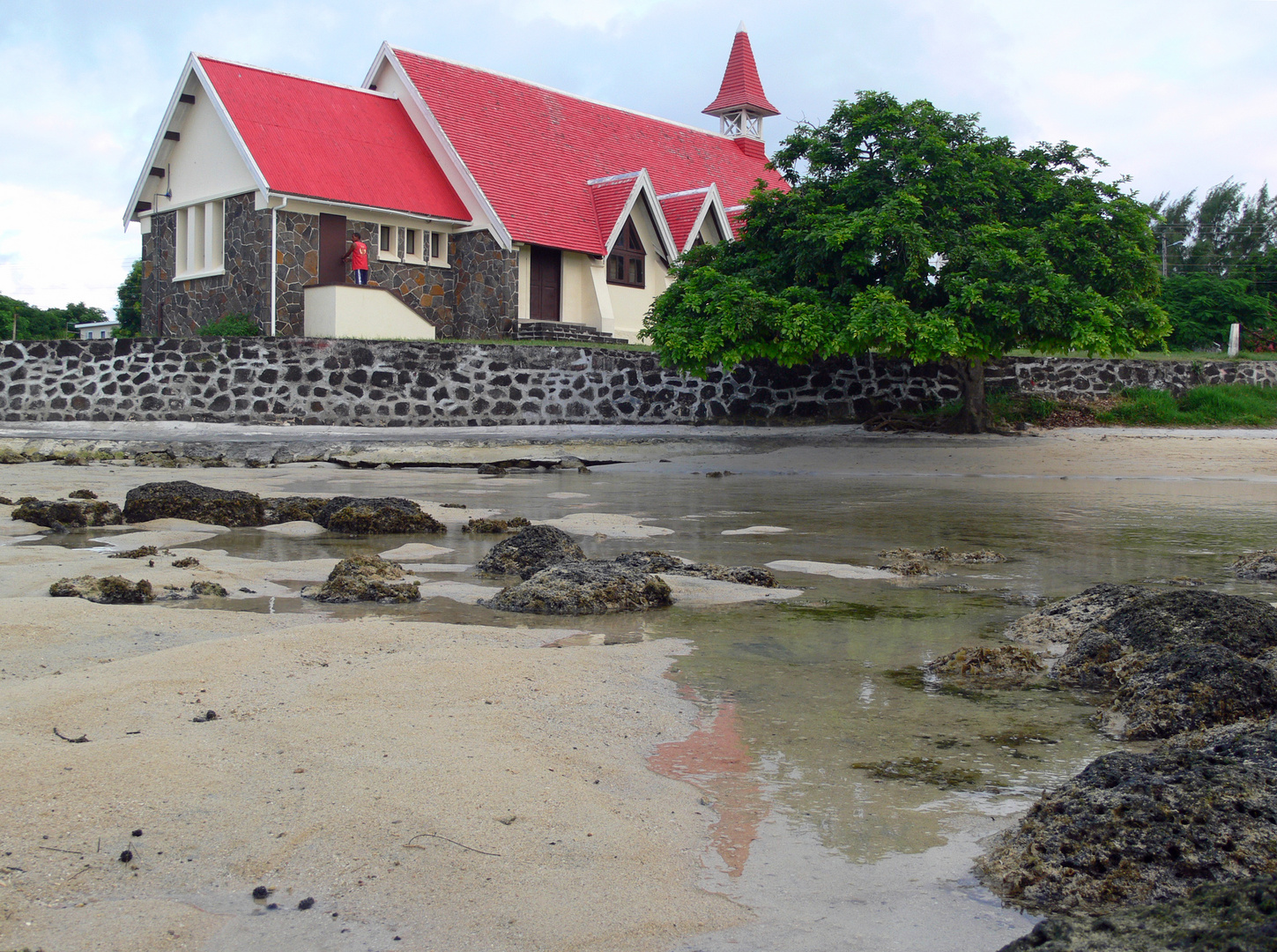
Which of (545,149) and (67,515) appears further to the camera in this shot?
(545,149)

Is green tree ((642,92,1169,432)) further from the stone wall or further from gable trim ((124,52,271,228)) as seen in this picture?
gable trim ((124,52,271,228))

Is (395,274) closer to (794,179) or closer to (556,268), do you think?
(556,268)

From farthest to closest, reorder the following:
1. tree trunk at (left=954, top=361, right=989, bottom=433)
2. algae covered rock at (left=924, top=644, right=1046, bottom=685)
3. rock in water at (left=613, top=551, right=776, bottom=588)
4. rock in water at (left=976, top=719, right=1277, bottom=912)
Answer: tree trunk at (left=954, top=361, right=989, bottom=433)
rock in water at (left=613, top=551, right=776, bottom=588)
algae covered rock at (left=924, top=644, right=1046, bottom=685)
rock in water at (left=976, top=719, right=1277, bottom=912)

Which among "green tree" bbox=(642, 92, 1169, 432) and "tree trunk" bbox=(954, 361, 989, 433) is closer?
"green tree" bbox=(642, 92, 1169, 432)

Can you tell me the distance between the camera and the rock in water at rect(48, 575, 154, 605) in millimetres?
5445

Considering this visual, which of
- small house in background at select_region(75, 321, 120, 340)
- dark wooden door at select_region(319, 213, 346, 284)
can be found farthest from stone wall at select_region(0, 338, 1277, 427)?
small house in background at select_region(75, 321, 120, 340)

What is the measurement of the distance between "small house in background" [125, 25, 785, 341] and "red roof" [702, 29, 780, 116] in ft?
35.3

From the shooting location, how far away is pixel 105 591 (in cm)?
546

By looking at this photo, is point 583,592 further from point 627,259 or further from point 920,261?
point 627,259

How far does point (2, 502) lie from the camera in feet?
32.0

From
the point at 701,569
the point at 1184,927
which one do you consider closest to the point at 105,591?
the point at 701,569

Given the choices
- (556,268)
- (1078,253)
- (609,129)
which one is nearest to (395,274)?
(556,268)

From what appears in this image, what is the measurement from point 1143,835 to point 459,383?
19815 mm

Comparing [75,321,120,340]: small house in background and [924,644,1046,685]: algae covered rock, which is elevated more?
[75,321,120,340]: small house in background
